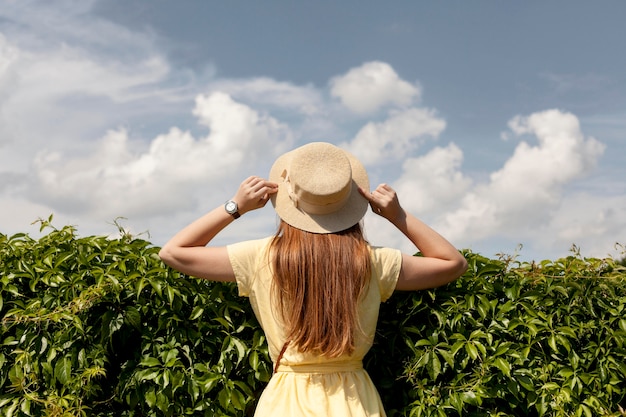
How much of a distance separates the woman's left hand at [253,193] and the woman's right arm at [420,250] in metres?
0.42

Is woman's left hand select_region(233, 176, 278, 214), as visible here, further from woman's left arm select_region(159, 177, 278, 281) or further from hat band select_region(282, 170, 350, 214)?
hat band select_region(282, 170, 350, 214)

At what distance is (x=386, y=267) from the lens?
302 centimetres

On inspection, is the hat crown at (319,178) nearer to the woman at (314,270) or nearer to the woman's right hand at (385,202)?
the woman at (314,270)

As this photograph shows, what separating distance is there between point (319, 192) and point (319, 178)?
0.06m

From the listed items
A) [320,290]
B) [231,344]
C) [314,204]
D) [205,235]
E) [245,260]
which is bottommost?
[231,344]

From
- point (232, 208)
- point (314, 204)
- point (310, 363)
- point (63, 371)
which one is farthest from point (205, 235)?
point (63, 371)

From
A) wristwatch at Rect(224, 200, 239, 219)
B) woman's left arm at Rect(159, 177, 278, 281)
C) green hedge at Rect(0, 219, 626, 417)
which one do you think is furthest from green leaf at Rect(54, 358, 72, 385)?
wristwatch at Rect(224, 200, 239, 219)

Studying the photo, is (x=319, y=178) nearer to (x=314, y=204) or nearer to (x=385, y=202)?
(x=314, y=204)

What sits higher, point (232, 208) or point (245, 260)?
point (232, 208)

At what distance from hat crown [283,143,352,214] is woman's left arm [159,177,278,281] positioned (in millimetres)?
162

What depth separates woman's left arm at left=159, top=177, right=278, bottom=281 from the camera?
3016mm

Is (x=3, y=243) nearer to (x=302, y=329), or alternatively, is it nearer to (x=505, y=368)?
(x=302, y=329)

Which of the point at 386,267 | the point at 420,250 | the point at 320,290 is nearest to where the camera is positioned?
the point at 320,290

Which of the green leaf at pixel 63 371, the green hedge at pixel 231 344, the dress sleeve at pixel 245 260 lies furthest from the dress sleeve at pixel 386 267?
the green leaf at pixel 63 371
